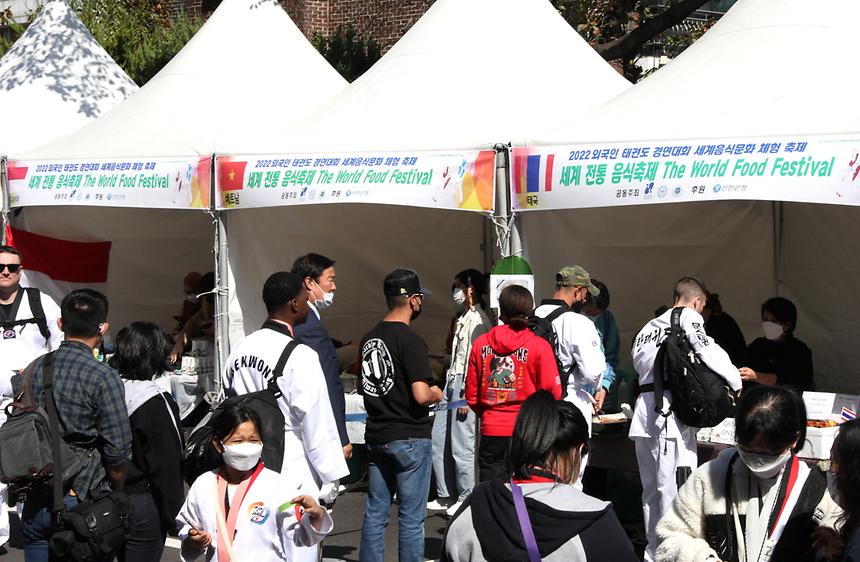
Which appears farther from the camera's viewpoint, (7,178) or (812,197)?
(7,178)

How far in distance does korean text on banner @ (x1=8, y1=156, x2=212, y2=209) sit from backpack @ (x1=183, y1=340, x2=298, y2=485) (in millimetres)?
4802

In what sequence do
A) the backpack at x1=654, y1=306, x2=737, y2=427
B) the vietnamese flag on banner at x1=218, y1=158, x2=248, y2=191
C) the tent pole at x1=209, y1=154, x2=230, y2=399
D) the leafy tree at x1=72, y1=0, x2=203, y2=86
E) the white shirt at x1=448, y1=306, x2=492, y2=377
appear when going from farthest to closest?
the leafy tree at x1=72, y1=0, x2=203, y2=86
the tent pole at x1=209, y1=154, x2=230, y2=399
the vietnamese flag on banner at x1=218, y1=158, x2=248, y2=191
the white shirt at x1=448, y1=306, x2=492, y2=377
the backpack at x1=654, y1=306, x2=737, y2=427

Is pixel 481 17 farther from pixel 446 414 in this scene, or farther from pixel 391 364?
pixel 391 364

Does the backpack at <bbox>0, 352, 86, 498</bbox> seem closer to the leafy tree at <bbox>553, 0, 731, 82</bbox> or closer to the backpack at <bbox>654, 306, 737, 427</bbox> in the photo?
the backpack at <bbox>654, 306, 737, 427</bbox>

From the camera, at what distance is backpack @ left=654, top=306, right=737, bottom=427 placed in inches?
246

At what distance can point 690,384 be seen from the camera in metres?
6.25

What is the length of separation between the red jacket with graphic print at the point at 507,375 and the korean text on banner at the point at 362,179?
1.93 metres

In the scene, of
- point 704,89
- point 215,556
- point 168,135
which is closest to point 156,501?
point 215,556

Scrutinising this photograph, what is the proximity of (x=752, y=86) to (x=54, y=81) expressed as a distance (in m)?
8.32

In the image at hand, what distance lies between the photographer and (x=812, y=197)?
261 inches

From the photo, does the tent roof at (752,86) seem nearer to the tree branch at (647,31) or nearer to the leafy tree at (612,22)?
the tree branch at (647,31)

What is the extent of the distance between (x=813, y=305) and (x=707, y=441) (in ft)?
9.34

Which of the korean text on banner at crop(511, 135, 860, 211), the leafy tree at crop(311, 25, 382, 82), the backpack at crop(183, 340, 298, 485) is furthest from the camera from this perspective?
the leafy tree at crop(311, 25, 382, 82)

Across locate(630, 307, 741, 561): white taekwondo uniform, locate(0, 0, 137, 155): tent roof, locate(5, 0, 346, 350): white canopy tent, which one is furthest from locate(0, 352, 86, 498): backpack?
locate(0, 0, 137, 155): tent roof
